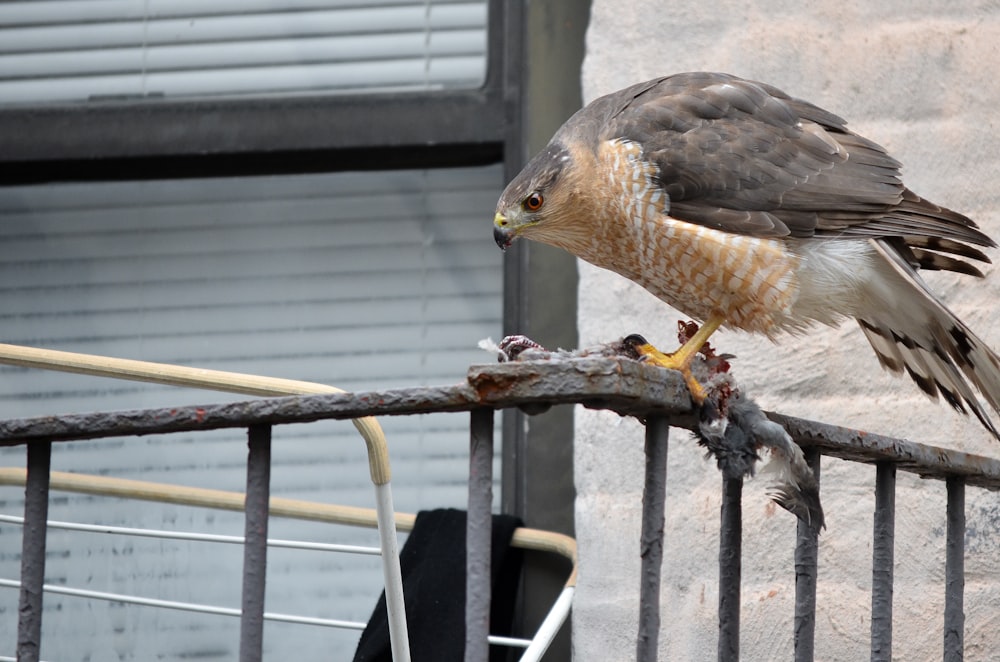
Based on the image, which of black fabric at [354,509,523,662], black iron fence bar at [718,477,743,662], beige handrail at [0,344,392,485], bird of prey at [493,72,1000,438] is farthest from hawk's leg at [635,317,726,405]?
black fabric at [354,509,523,662]

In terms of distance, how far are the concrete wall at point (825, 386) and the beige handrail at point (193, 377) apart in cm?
115

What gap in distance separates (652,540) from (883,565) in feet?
1.92

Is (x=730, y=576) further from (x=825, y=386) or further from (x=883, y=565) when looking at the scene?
(x=825, y=386)

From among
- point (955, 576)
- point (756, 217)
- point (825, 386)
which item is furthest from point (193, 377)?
point (825, 386)

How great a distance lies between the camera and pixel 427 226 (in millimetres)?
3457

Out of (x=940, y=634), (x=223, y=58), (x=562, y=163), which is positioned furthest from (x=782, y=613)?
(x=223, y=58)

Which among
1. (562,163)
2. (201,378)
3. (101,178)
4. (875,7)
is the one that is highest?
(875,7)

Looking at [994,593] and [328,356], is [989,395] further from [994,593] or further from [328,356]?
[328,356]

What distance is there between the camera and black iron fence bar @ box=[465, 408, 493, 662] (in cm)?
125

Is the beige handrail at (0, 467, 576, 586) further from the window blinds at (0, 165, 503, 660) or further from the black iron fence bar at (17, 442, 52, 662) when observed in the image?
the black iron fence bar at (17, 442, 52, 662)

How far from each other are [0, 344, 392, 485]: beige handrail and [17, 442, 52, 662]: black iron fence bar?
1.31ft

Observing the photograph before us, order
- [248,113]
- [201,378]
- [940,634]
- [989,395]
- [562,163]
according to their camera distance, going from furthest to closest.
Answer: [248,113] < [940,634] < [562,163] < [989,395] < [201,378]

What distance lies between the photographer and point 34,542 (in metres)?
1.46

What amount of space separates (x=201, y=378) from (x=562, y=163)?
0.90 metres
